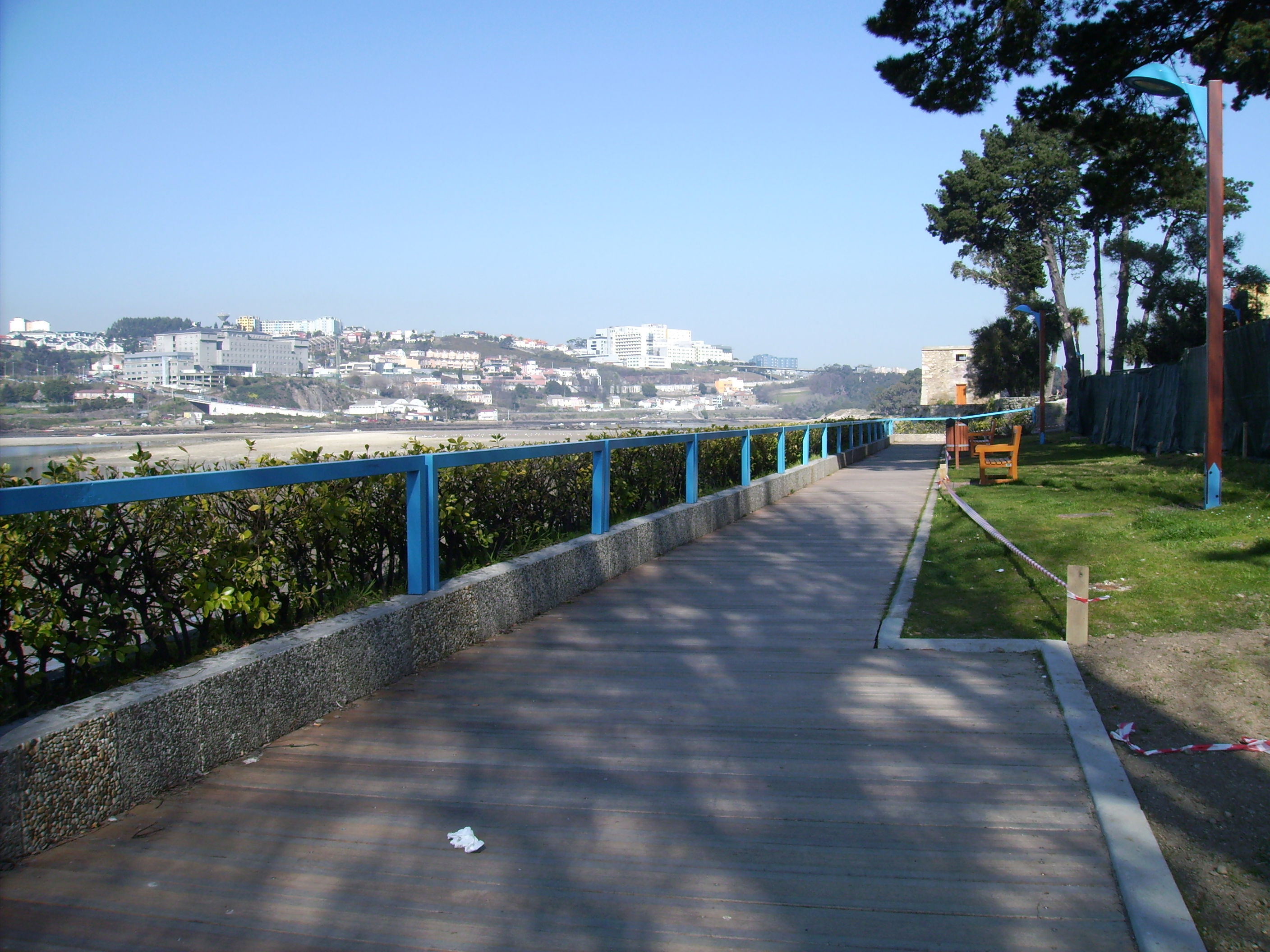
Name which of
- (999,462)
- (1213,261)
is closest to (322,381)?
(999,462)

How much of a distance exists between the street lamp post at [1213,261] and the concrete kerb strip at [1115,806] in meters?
6.76

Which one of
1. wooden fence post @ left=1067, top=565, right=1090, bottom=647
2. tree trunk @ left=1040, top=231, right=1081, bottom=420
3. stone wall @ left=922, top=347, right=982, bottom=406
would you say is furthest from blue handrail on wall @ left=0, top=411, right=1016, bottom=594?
stone wall @ left=922, top=347, right=982, bottom=406

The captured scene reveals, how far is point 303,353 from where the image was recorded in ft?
186

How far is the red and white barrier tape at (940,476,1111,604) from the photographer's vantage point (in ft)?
20.2

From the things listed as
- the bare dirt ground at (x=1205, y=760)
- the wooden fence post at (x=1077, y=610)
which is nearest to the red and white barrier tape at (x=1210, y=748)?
the bare dirt ground at (x=1205, y=760)

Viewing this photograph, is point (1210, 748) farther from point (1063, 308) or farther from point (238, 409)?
point (1063, 308)

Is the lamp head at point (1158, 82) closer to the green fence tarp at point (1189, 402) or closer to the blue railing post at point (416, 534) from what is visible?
the green fence tarp at point (1189, 402)

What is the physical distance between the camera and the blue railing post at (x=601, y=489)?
801 centimetres

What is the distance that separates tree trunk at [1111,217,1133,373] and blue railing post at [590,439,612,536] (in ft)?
152

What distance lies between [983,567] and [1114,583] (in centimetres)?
125

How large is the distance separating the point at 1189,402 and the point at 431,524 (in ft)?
57.2

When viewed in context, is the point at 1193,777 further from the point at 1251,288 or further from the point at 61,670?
the point at 1251,288

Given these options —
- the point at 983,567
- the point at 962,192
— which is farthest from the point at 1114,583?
the point at 962,192

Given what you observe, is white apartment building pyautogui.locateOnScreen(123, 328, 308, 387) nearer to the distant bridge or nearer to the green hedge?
the distant bridge
